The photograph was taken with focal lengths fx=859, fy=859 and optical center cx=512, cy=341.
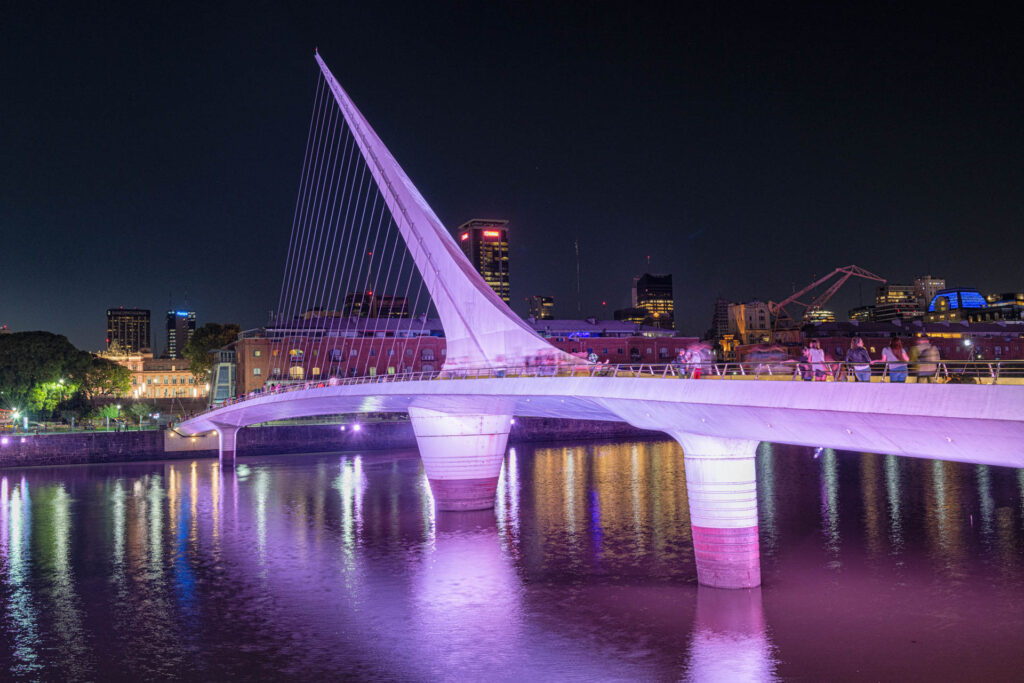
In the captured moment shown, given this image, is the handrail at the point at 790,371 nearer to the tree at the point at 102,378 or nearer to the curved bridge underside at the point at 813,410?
the curved bridge underside at the point at 813,410

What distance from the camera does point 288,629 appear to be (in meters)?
18.7

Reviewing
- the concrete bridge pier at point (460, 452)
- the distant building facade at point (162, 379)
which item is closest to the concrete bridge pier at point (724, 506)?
the concrete bridge pier at point (460, 452)

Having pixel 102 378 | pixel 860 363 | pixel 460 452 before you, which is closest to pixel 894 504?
pixel 460 452

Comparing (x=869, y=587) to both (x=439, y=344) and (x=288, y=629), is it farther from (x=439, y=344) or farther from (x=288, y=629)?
(x=439, y=344)

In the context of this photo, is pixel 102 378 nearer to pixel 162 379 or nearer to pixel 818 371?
pixel 162 379

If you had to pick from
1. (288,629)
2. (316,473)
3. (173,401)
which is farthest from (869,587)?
(173,401)

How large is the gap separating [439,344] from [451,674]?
2276 inches

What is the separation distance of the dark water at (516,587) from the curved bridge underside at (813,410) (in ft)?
13.0

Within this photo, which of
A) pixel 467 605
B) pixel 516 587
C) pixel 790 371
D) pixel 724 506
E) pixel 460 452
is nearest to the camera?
pixel 790 371

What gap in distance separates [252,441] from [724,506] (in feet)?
150

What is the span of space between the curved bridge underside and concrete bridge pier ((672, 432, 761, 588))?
84 centimetres

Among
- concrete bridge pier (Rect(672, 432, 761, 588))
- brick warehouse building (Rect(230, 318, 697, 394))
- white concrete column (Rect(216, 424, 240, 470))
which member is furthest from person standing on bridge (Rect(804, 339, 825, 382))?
brick warehouse building (Rect(230, 318, 697, 394))

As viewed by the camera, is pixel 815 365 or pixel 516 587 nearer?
pixel 815 365

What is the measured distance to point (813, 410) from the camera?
13.6 metres
